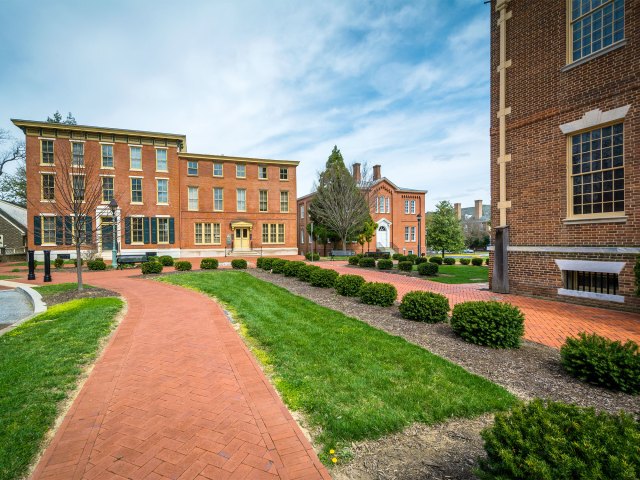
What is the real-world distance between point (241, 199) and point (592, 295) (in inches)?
1163

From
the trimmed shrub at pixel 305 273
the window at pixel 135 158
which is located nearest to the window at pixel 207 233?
the window at pixel 135 158

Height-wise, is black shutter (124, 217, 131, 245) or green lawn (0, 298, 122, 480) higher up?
black shutter (124, 217, 131, 245)

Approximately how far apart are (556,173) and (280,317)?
897 centimetres

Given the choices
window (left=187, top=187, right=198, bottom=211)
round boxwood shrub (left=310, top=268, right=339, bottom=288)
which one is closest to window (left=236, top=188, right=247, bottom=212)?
window (left=187, top=187, right=198, bottom=211)

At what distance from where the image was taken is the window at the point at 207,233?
106 feet

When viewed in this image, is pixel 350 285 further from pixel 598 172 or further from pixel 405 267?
pixel 405 267

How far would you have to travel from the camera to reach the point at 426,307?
7.30 metres

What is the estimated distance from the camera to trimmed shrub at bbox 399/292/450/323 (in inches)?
287

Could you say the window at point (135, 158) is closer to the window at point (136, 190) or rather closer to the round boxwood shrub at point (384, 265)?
the window at point (136, 190)

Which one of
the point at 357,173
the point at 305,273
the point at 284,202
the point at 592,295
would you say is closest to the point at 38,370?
the point at 305,273

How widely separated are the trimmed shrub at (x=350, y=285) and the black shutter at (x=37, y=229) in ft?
93.4

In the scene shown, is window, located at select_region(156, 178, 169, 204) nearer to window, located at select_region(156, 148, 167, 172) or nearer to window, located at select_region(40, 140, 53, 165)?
window, located at select_region(156, 148, 167, 172)

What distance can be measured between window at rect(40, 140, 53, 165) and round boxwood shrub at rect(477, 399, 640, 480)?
34.9 metres

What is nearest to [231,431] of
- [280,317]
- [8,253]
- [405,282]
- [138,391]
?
[138,391]
